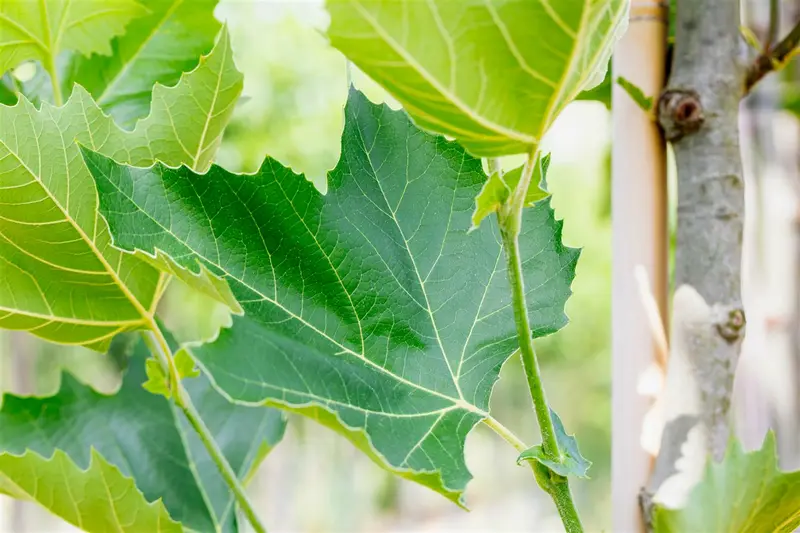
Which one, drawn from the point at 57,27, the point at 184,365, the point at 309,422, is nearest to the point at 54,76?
the point at 57,27

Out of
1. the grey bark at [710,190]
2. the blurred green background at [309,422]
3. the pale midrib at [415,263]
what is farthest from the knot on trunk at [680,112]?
the blurred green background at [309,422]

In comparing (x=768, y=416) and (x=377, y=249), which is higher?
(x=768, y=416)

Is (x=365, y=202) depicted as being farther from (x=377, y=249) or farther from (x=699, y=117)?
(x=699, y=117)

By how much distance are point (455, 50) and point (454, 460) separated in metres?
0.15

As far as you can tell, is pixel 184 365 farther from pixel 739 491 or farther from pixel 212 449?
pixel 739 491

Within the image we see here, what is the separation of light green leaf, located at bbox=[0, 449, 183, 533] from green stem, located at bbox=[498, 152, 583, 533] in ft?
0.49

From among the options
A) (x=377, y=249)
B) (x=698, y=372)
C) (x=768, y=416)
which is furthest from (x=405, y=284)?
(x=768, y=416)

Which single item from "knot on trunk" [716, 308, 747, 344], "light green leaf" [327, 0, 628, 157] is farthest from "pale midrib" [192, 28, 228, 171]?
"knot on trunk" [716, 308, 747, 344]

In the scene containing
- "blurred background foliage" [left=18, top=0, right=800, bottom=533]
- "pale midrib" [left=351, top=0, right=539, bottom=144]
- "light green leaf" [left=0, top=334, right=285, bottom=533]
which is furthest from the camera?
"blurred background foliage" [left=18, top=0, right=800, bottom=533]

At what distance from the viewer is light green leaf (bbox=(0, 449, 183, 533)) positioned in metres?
0.28

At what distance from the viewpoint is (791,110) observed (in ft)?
3.37

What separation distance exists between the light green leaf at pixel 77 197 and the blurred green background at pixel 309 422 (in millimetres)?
2541

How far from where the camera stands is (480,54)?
174 millimetres

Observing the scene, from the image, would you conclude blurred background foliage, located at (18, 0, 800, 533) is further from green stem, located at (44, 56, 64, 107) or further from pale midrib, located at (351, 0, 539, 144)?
pale midrib, located at (351, 0, 539, 144)
